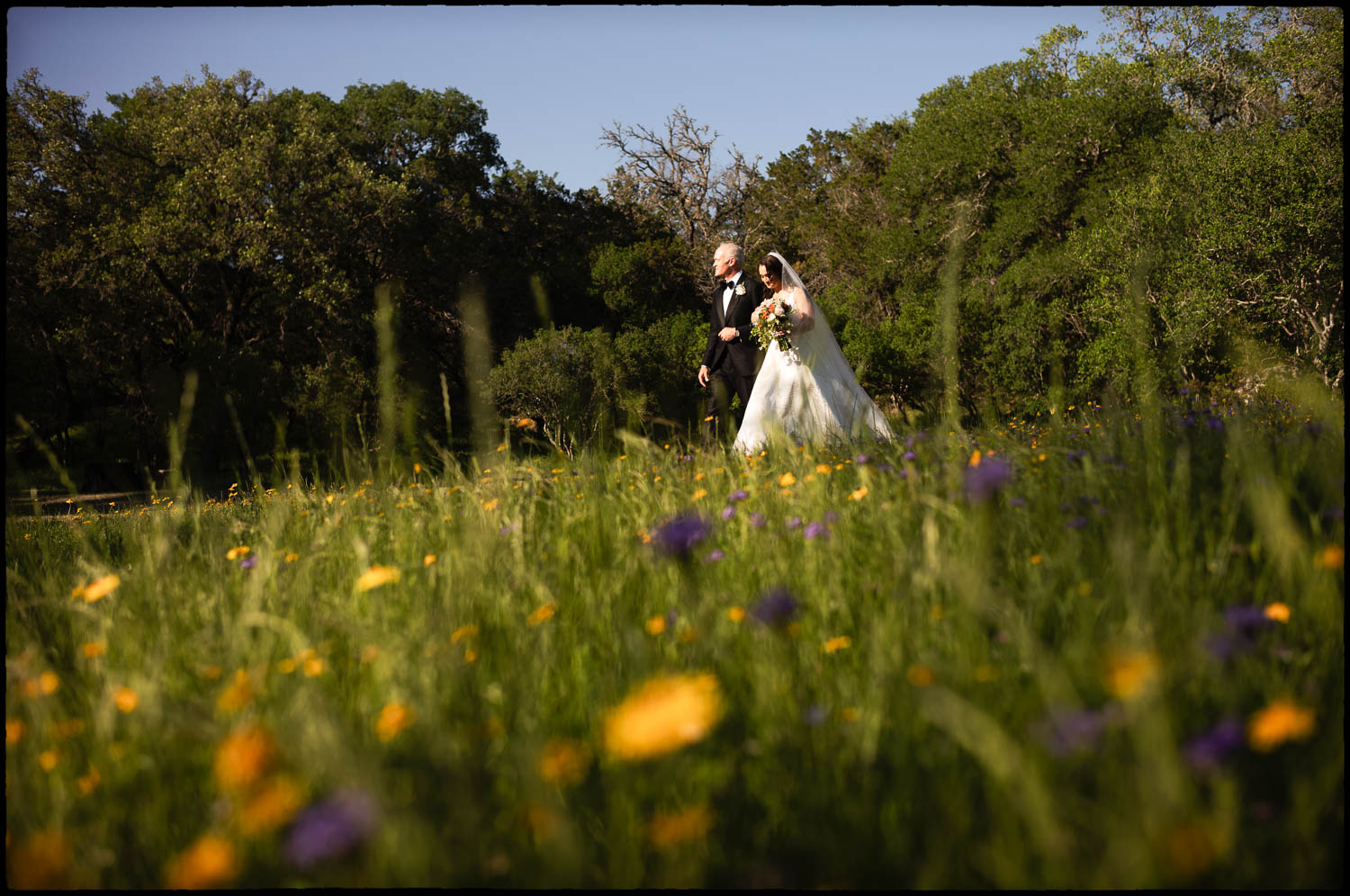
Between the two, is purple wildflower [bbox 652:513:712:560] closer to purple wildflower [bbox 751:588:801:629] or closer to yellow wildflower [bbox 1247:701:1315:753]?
purple wildflower [bbox 751:588:801:629]

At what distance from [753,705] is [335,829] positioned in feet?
2.64

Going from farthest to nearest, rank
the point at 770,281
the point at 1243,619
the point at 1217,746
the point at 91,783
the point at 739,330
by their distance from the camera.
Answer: the point at 739,330 < the point at 770,281 < the point at 91,783 < the point at 1243,619 < the point at 1217,746

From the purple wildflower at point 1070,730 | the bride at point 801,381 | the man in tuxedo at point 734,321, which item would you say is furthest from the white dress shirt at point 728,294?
the purple wildflower at point 1070,730

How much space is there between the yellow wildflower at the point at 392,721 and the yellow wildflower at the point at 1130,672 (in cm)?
116

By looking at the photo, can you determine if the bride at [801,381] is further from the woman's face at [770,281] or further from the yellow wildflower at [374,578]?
the yellow wildflower at [374,578]

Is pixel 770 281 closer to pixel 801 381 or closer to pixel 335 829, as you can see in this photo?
pixel 801 381

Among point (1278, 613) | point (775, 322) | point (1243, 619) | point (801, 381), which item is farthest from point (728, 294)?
point (1243, 619)

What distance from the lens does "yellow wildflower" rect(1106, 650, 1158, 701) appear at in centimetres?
107

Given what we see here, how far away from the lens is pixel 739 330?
27.1ft

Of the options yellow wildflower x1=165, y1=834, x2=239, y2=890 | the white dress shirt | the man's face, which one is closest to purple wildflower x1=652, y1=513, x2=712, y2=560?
yellow wildflower x1=165, y1=834, x2=239, y2=890

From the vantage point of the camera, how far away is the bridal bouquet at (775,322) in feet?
25.0

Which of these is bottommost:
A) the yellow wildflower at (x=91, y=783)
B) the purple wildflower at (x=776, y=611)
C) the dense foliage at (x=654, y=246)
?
the yellow wildflower at (x=91, y=783)

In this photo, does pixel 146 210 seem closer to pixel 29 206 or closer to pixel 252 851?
pixel 29 206

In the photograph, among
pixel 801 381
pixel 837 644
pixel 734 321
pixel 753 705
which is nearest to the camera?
pixel 753 705
